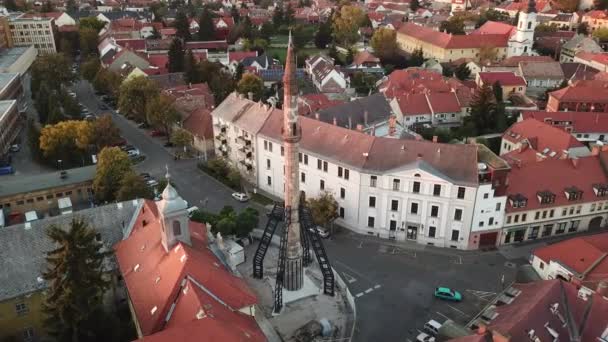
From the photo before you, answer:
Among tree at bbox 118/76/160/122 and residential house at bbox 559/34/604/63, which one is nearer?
tree at bbox 118/76/160/122

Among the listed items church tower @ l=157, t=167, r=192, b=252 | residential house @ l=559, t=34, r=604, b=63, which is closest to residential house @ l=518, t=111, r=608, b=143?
residential house @ l=559, t=34, r=604, b=63

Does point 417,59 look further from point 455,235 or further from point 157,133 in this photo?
point 455,235

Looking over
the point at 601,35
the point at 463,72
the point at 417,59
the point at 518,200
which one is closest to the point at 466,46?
the point at 417,59

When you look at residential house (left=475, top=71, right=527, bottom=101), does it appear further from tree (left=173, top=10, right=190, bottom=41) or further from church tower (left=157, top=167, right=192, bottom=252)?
tree (left=173, top=10, right=190, bottom=41)

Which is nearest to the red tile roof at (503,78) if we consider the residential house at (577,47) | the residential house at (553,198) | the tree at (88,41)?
the residential house at (577,47)

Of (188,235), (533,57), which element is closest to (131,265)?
(188,235)

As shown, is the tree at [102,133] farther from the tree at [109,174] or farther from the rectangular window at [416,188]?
the rectangular window at [416,188]
